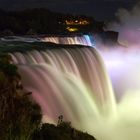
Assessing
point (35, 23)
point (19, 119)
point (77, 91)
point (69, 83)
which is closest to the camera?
point (19, 119)

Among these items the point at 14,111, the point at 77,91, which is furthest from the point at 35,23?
the point at 14,111

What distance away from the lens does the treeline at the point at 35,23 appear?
3403cm

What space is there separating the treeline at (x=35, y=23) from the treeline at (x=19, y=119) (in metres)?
21.3

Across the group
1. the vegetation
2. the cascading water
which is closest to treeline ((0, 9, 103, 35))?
the cascading water

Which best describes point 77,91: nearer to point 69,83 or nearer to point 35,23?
point 69,83

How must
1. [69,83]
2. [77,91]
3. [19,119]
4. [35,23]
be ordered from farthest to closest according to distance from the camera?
[35,23]
[77,91]
[69,83]
[19,119]

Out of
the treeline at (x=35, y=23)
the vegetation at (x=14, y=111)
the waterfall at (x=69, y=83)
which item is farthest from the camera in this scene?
the treeline at (x=35, y=23)

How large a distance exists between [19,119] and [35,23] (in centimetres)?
2784

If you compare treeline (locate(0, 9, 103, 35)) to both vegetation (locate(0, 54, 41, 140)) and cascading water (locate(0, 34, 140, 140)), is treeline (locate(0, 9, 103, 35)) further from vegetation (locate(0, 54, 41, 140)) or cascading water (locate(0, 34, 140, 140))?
vegetation (locate(0, 54, 41, 140))

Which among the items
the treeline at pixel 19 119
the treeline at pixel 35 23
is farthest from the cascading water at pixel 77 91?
the treeline at pixel 35 23

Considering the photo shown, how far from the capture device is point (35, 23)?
121 ft

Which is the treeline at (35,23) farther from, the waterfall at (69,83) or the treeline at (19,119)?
the treeline at (19,119)

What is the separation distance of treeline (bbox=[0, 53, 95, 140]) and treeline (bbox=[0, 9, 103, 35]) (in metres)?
21.3

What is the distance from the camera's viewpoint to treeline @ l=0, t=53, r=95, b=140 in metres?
9.03
